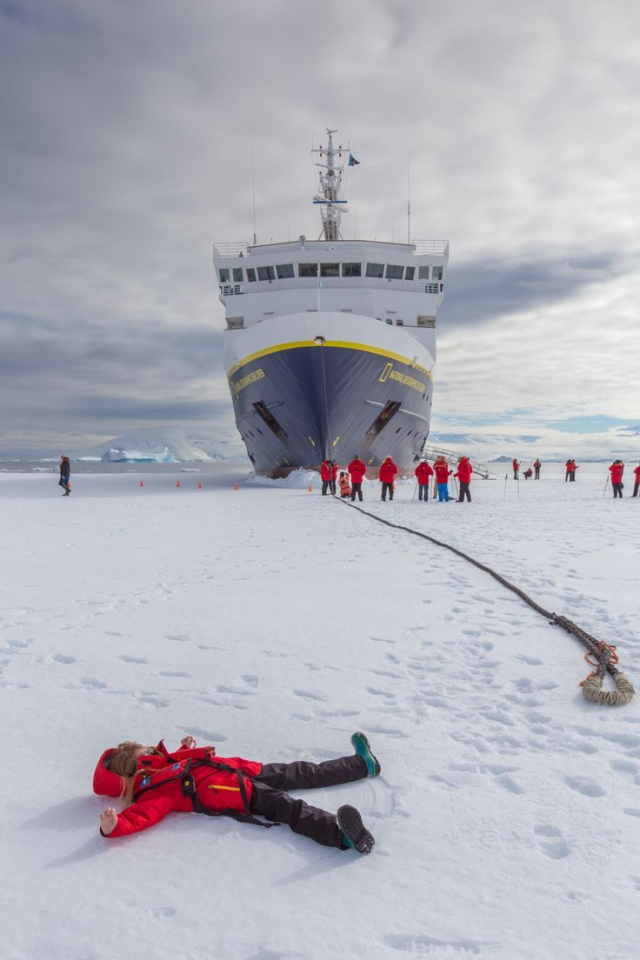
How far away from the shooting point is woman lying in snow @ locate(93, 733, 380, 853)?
6.82 ft

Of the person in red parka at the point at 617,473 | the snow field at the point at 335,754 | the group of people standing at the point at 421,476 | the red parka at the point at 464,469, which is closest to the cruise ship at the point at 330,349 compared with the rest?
the group of people standing at the point at 421,476

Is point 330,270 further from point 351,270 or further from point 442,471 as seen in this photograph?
point 442,471

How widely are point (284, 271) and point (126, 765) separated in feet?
79.7

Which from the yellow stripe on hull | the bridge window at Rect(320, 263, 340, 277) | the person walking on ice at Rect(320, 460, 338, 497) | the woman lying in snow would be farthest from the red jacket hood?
the bridge window at Rect(320, 263, 340, 277)

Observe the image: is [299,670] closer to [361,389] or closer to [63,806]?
[63,806]

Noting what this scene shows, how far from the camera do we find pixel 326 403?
1948 centimetres

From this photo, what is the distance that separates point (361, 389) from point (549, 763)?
58.8ft

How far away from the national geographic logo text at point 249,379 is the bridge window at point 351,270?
Answer: 6.72 metres

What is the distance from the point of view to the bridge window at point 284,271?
24.3m

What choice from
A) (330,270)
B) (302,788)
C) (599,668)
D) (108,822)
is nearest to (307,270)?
(330,270)

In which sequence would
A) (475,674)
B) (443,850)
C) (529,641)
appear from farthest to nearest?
(529,641)
(475,674)
(443,850)

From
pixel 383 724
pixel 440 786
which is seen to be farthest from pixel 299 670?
pixel 440 786

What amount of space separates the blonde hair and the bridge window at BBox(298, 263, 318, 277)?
24.0 meters

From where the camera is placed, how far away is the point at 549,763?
254 centimetres
